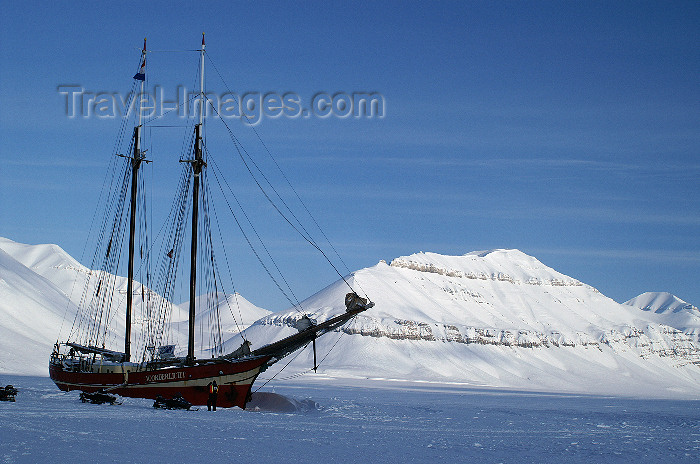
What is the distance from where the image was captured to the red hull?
4568 centimetres

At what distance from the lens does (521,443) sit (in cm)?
3659

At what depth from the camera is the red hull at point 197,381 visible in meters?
45.7

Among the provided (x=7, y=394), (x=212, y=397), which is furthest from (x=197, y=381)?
(x=7, y=394)

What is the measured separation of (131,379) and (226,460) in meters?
24.0

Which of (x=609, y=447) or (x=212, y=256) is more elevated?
(x=212, y=256)

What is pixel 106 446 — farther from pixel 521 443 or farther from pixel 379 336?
pixel 379 336

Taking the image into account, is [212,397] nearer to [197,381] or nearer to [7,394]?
[197,381]

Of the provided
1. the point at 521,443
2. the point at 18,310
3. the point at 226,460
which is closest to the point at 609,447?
the point at 521,443

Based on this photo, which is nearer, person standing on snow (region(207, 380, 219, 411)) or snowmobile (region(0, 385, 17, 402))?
snowmobile (region(0, 385, 17, 402))

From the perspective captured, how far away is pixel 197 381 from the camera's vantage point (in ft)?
150

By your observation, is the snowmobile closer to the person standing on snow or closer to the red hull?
the red hull

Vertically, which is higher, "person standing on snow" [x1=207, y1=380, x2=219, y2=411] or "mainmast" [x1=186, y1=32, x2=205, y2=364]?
"mainmast" [x1=186, y1=32, x2=205, y2=364]

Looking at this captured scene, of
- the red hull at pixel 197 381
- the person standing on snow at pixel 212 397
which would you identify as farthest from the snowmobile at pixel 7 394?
the person standing on snow at pixel 212 397

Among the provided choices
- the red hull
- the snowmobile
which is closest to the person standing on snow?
the red hull
